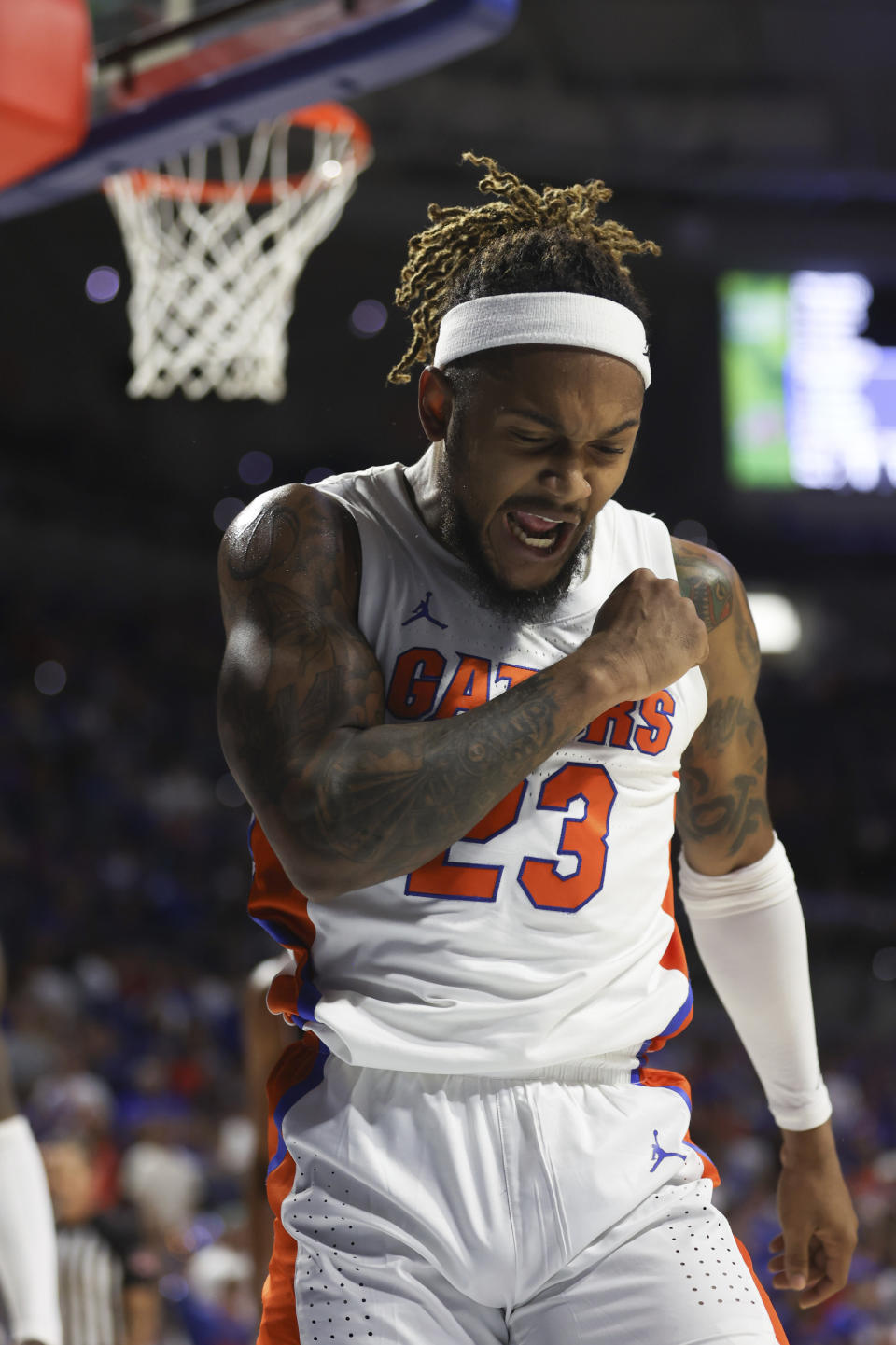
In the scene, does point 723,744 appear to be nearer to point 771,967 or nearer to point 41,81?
point 771,967

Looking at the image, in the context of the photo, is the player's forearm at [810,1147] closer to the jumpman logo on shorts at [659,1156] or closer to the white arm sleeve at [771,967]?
the white arm sleeve at [771,967]

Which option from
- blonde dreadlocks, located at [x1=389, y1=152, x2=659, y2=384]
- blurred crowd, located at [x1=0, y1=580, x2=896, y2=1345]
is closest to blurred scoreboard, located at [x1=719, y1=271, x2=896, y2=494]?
blurred crowd, located at [x1=0, y1=580, x2=896, y2=1345]

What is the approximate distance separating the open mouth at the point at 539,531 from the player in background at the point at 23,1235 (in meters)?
1.69

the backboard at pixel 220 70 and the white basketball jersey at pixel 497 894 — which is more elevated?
the backboard at pixel 220 70

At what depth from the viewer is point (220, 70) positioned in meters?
4.11

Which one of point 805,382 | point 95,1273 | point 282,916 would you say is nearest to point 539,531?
point 282,916

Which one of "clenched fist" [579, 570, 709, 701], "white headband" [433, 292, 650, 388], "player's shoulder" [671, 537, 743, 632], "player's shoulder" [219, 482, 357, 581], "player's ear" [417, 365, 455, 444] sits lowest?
"player's shoulder" [671, 537, 743, 632]

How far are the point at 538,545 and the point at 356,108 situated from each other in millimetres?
12022

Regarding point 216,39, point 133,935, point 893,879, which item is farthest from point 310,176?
point 893,879

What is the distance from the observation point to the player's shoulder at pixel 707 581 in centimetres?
213

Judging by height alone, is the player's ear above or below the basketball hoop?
above

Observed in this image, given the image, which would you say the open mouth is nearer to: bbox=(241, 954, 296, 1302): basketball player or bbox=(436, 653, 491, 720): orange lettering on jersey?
bbox=(436, 653, 491, 720): orange lettering on jersey

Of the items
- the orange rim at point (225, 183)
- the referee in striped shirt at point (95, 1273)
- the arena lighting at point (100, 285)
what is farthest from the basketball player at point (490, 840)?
the arena lighting at point (100, 285)

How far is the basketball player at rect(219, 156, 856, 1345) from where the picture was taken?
174 cm
